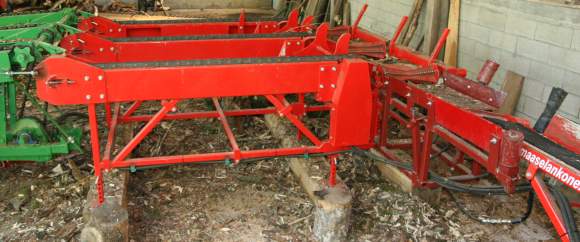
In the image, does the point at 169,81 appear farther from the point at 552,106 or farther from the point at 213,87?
the point at 552,106

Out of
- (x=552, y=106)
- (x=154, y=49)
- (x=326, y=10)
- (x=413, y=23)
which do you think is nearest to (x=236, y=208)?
(x=154, y=49)

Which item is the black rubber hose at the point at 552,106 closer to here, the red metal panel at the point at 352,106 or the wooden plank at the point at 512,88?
the red metal panel at the point at 352,106

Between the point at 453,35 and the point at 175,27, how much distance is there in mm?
3302

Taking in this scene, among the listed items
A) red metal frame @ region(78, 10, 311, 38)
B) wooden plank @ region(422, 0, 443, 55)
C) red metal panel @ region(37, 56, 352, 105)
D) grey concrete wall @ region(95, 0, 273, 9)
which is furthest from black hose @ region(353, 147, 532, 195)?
grey concrete wall @ region(95, 0, 273, 9)

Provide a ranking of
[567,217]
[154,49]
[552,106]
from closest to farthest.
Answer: [567,217] → [552,106] → [154,49]

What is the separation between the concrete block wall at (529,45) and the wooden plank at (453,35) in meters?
0.06

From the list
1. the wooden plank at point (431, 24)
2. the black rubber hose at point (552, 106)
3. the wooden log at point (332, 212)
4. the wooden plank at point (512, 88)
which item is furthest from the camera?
the wooden plank at point (431, 24)

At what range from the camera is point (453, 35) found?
643 centimetres

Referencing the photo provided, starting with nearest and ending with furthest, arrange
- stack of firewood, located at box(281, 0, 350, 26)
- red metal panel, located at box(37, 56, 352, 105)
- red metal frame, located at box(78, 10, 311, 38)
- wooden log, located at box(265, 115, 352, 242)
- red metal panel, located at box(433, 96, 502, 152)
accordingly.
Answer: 1. red metal panel, located at box(433, 96, 502, 152)
2. red metal panel, located at box(37, 56, 352, 105)
3. wooden log, located at box(265, 115, 352, 242)
4. red metal frame, located at box(78, 10, 311, 38)
5. stack of firewood, located at box(281, 0, 350, 26)

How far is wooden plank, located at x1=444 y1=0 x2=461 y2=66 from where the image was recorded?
20.9ft

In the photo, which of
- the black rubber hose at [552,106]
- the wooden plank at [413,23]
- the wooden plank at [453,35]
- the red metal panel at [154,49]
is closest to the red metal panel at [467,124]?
the black rubber hose at [552,106]

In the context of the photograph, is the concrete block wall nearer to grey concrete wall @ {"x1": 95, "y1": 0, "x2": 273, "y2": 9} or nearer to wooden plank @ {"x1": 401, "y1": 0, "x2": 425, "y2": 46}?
wooden plank @ {"x1": 401, "y1": 0, "x2": 425, "y2": 46}

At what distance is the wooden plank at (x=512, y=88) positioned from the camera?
211 inches

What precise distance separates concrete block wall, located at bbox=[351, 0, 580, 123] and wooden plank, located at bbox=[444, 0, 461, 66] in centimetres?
6
